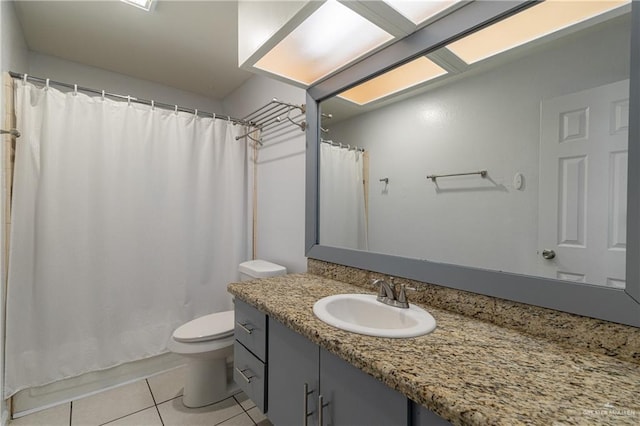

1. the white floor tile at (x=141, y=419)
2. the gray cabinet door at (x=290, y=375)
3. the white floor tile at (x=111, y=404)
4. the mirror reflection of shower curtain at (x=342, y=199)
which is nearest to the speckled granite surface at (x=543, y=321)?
the mirror reflection of shower curtain at (x=342, y=199)

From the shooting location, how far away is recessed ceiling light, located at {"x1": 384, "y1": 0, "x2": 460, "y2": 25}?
102 centimetres

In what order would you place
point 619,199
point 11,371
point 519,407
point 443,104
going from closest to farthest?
point 519,407, point 619,199, point 443,104, point 11,371

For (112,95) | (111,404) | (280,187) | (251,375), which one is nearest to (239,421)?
(251,375)

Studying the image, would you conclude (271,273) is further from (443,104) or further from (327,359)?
(443,104)

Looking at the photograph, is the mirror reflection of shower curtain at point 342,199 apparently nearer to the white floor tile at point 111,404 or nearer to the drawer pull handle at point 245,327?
the drawer pull handle at point 245,327

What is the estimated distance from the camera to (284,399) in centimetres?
108

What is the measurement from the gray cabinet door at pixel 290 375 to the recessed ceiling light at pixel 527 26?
1.24 m

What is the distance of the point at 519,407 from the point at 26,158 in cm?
248

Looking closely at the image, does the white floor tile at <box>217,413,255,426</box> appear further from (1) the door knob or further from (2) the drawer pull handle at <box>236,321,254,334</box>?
(1) the door knob

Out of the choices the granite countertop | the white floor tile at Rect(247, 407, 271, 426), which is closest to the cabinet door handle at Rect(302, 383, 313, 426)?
the granite countertop

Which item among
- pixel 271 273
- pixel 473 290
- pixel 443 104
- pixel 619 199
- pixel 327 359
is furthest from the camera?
pixel 271 273

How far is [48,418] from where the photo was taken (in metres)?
1.58

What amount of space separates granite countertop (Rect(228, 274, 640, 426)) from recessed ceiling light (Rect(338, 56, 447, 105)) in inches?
39.5

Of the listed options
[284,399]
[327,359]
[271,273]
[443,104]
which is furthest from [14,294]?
[443,104]
